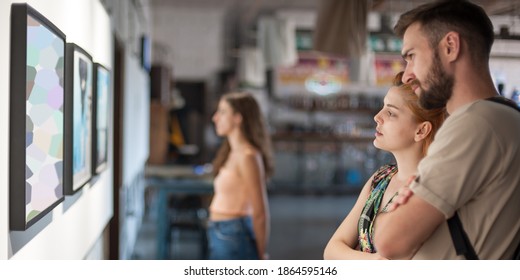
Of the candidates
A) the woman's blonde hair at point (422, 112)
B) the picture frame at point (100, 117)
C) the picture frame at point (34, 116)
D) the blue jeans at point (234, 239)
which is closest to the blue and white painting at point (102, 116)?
the picture frame at point (100, 117)

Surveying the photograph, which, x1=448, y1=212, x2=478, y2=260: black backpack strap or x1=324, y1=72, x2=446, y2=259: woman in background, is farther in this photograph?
x1=324, y1=72, x2=446, y2=259: woman in background

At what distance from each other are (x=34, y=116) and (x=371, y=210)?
105 centimetres

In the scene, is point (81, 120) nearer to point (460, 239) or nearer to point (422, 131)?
point (422, 131)

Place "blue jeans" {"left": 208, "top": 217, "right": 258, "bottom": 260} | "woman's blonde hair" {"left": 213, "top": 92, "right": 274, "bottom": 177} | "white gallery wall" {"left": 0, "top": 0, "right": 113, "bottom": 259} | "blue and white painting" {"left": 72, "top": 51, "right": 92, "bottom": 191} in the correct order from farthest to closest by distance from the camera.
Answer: "woman's blonde hair" {"left": 213, "top": 92, "right": 274, "bottom": 177} < "blue jeans" {"left": 208, "top": 217, "right": 258, "bottom": 260} < "blue and white painting" {"left": 72, "top": 51, "right": 92, "bottom": 191} < "white gallery wall" {"left": 0, "top": 0, "right": 113, "bottom": 259}

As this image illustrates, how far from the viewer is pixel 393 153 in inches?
86.8

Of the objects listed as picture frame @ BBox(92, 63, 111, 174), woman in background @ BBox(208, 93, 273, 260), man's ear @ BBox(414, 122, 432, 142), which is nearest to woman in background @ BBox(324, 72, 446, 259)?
man's ear @ BBox(414, 122, 432, 142)

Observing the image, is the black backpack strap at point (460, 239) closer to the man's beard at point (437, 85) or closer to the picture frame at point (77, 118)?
the man's beard at point (437, 85)

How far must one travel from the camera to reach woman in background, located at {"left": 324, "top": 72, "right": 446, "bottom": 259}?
2080 millimetres

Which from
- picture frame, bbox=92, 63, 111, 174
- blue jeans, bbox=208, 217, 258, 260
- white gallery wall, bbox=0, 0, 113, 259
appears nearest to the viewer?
white gallery wall, bbox=0, 0, 113, 259

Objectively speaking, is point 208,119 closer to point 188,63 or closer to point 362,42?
point 188,63

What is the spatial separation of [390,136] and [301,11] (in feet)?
36.8

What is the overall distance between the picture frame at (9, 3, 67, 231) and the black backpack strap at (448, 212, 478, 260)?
1.17 m

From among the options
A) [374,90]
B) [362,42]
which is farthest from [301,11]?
[362,42]

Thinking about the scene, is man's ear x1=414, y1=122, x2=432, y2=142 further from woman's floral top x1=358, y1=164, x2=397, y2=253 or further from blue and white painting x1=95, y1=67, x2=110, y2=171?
blue and white painting x1=95, y1=67, x2=110, y2=171
